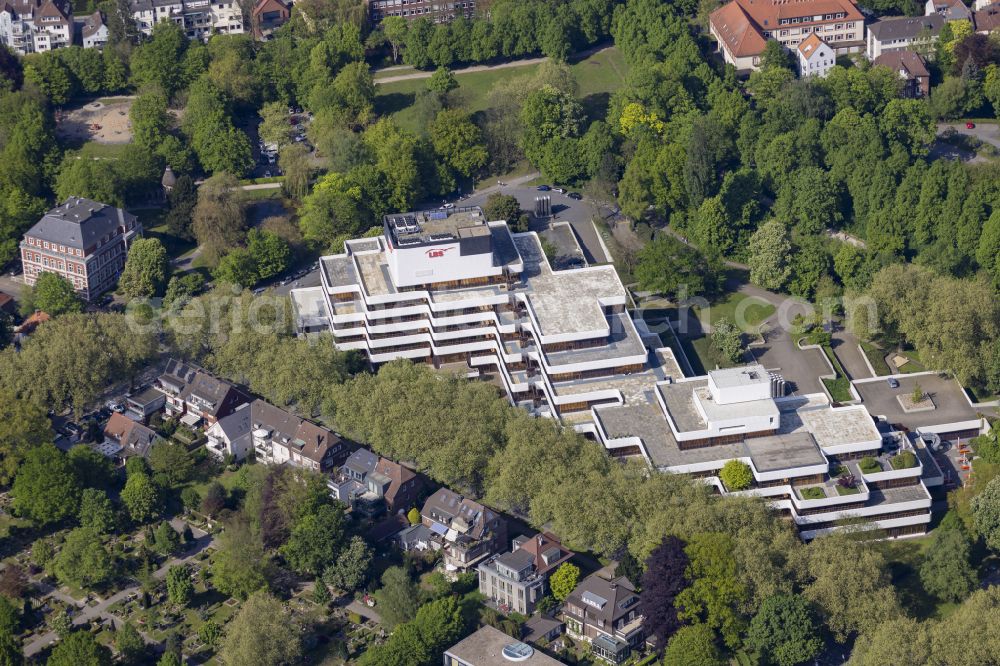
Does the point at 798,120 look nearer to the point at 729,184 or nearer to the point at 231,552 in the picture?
the point at 729,184

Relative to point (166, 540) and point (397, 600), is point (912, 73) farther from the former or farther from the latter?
point (166, 540)

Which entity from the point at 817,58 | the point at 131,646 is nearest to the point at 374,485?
the point at 131,646

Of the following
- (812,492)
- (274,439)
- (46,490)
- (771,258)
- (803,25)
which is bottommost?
(274,439)

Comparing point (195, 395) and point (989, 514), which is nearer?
point (989, 514)

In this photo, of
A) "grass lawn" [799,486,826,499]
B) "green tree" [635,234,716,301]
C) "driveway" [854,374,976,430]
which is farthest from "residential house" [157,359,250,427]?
"driveway" [854,374,976,430]

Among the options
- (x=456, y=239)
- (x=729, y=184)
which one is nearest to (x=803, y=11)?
(x=729, y=184)

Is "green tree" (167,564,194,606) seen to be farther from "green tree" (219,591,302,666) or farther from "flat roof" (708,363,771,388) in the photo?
"flat roof" (708,363,771,388)

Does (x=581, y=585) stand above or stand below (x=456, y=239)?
below

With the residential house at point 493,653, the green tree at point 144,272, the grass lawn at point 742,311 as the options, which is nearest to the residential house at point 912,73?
the grass lawn at point 742,311
